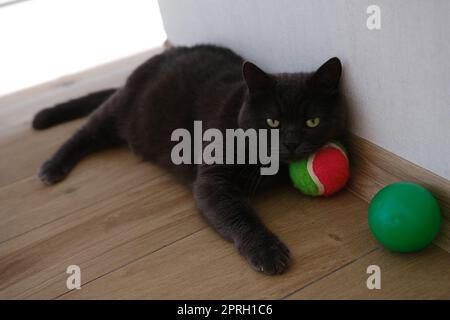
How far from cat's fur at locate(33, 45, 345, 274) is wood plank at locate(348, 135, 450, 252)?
0.10m

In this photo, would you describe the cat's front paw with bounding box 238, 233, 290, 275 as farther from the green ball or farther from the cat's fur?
the green ball

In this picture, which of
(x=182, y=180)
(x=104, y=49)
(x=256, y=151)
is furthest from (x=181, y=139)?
(x=104, y=49)

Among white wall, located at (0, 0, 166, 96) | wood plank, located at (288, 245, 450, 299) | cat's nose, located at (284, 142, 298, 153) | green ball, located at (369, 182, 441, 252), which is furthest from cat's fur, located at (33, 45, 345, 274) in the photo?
white wall, located at (0, 0, 166, 96)

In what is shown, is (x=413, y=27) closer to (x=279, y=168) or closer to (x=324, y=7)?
(x=324, y=7)

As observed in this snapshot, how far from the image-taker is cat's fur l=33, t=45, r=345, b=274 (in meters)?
1.26

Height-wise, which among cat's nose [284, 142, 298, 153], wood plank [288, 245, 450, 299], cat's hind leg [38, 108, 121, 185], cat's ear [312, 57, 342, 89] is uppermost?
cat's ear [312, 57, 342, 89]

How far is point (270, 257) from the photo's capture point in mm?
1141

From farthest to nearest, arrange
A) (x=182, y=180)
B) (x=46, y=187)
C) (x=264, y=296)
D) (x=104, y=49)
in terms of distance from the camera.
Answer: (x=104, y=49) < (x=46, y=187) < (x=182, y=180) < (x=264, y=296)

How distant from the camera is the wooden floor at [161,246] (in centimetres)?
110

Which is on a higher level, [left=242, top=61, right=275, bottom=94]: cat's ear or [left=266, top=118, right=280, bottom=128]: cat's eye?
[left=242, top=61, right=275, bottom=94]: cat's ear

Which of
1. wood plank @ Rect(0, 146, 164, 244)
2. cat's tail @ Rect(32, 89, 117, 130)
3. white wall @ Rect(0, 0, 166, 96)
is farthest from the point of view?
white wall @ Rect(0, 0, 166, 96)

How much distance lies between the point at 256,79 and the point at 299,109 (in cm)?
14

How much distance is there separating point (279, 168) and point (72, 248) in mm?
621

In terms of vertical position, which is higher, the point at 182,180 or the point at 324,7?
the point at 324,7
